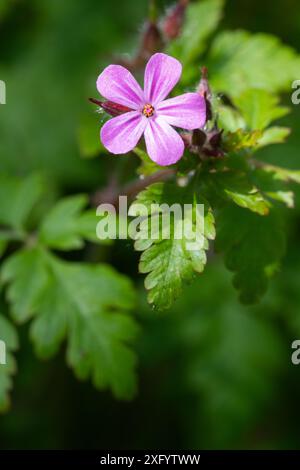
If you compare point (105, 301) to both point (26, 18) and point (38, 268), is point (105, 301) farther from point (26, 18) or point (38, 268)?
point (26, 18)

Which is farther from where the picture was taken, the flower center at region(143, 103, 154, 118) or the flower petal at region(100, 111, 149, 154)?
the flower center at region(143, 103, 154, 118)

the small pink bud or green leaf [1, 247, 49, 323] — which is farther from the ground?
green leaf [1, 247, 49, 323]

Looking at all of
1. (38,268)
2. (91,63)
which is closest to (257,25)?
(91,63)

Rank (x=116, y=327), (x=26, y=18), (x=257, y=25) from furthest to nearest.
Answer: (x=26, y=18) < (x=257, y=25) < (x=116, y=327)

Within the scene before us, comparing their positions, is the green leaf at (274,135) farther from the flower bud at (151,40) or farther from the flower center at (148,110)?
the flower bud at (151,40)

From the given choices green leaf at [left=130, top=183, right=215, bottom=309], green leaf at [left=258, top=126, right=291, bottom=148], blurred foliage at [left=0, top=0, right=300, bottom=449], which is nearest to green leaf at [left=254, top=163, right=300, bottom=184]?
blurred foliage at [left=0, top=0, right=300, bottom=449]

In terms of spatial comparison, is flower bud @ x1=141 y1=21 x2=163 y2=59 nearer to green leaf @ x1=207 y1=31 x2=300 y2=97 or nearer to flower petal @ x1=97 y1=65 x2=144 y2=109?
green leaf @ x1=207 y1=31 x2=300 y2=97

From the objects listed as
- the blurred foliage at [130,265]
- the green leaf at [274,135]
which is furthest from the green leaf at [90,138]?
the green leaf at [274,135]

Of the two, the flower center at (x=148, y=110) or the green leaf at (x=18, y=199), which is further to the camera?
the green leaf at (x=18, y=199)
